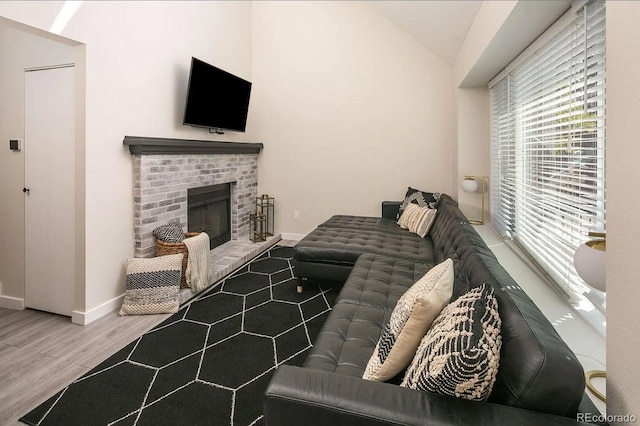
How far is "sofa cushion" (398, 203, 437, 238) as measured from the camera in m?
3.66

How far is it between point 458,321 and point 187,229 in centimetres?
325

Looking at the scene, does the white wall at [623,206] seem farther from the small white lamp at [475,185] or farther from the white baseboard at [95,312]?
the white baseboard at [95,312]

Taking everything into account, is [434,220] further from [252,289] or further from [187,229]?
[187,229]

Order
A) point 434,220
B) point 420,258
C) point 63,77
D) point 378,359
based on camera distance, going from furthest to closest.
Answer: point 434,220
point 420,258
point 63,77
point 378,359

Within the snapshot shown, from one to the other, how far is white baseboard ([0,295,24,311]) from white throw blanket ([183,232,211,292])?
1333mm

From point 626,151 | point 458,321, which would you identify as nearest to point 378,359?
point 458,321

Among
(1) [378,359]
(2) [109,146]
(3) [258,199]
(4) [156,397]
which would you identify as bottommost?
(4) [156,397]

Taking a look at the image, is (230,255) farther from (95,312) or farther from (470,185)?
(470,185)

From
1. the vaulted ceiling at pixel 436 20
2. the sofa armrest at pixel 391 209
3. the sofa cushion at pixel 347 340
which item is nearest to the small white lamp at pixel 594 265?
the sofa cushion at pixel 347 340

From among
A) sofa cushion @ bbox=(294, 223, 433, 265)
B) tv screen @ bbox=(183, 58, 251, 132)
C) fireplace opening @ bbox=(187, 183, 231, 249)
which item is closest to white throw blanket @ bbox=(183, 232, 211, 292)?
fireplace opening @ bbox=(187, 183, 231, 249)

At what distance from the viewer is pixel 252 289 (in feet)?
11.2

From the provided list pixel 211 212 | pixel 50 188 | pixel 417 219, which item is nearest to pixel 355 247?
pixel 417 219

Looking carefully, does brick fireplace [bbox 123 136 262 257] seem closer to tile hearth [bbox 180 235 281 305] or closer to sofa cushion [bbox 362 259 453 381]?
tile hearth [bbox 180 235 281 305]

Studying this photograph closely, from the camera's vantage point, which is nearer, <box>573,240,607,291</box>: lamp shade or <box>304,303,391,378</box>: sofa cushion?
<box>573,240,607,291</box>: lamp shade
